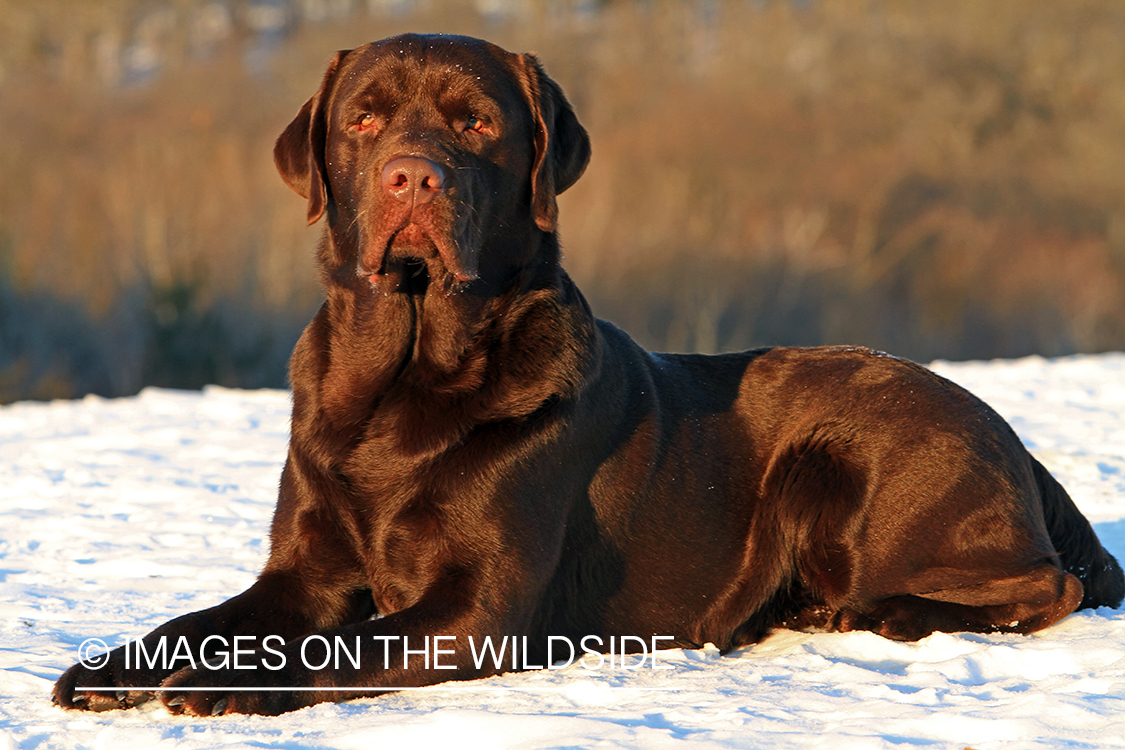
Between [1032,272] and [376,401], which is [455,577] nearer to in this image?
[376,401]

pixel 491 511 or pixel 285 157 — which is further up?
pixel 285 157

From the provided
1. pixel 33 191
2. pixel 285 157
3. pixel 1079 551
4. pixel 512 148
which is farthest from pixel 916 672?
pixel 33 191

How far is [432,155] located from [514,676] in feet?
5.02

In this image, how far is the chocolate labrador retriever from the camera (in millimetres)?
3562

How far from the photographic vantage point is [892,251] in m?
25.7

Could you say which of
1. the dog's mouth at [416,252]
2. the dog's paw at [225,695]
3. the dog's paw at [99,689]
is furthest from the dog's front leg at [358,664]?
the dog's mouth at [416,252]

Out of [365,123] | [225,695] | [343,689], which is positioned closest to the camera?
[225,695]

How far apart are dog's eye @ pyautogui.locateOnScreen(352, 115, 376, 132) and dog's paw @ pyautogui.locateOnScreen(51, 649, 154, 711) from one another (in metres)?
1.74

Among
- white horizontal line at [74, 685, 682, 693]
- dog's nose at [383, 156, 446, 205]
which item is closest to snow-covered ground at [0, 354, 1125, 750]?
white horizontal line at [74, 685, 682, 693]

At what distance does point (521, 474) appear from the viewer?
3686 mm

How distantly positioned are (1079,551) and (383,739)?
273cm

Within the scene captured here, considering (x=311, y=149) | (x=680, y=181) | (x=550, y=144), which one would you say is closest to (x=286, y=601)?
(x=311, y=149)

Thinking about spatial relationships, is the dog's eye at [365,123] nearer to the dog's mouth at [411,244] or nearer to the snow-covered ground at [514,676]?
the dog's mouth at [411,244]

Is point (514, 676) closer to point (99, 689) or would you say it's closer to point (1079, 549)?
point (99, 689)
